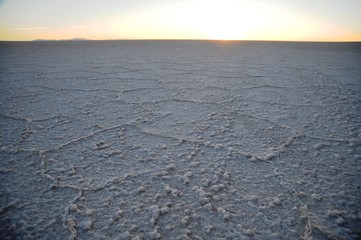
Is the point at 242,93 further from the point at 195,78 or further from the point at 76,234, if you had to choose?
the point at 76,234

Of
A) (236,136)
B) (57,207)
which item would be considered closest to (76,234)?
(57,207)

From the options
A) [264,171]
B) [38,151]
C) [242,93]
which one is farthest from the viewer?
[242,93]

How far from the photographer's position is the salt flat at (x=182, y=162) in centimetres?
62

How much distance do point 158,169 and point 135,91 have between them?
97 centimetres

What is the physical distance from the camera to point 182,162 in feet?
2.86

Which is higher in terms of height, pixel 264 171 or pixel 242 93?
pixel 242 93

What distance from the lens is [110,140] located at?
1030 mm

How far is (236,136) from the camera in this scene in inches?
41.0

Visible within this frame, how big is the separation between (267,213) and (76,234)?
46 cm

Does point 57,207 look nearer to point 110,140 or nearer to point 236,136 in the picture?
point 110,140

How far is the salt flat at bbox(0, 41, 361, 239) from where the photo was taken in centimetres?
62

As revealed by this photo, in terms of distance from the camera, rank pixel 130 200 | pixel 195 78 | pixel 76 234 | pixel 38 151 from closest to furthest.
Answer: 1. pixel 76 234
2. pixel 130 200
3. pixel 38 151
4. pixel 195 78

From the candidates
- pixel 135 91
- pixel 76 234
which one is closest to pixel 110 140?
pixel 76 234

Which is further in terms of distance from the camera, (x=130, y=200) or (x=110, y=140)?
(x=110, y=140)
